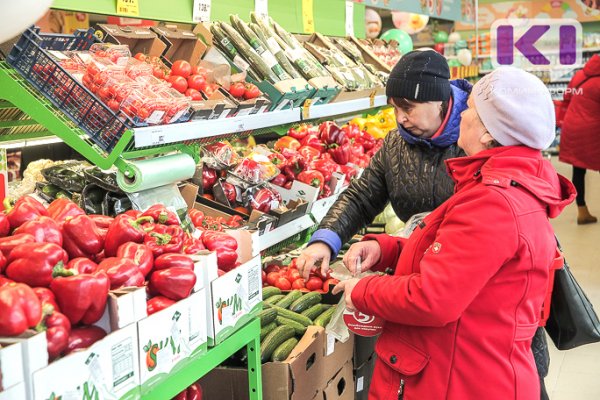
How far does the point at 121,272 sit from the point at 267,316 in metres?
1.34

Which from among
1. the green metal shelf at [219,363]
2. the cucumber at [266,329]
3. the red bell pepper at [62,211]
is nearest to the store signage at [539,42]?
the cucumber at [266,329]

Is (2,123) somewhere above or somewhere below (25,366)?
above

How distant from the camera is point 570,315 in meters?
2.47

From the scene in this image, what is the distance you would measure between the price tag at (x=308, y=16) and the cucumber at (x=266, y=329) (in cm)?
329

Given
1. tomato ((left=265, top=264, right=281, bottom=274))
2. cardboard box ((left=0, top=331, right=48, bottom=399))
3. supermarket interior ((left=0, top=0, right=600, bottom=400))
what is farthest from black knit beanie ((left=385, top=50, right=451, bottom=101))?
cardboard box ((left=0, top=331, right=48, bottom=399))

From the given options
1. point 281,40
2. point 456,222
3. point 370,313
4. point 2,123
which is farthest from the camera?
point 281,40

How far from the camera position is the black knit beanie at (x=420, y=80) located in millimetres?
2770

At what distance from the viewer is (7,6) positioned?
5.77 ft

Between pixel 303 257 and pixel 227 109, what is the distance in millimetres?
937

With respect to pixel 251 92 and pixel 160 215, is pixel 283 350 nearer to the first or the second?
pixel 160 215

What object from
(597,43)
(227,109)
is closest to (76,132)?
(227,109)

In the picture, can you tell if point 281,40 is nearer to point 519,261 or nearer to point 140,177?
point 140,177

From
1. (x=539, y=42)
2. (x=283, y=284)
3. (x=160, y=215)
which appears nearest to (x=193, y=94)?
(x=283, y=284)

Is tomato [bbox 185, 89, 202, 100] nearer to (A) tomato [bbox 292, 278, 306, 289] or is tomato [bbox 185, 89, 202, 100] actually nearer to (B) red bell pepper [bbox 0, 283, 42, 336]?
(A) tomato [bbox 292, 278, 306, 289]
